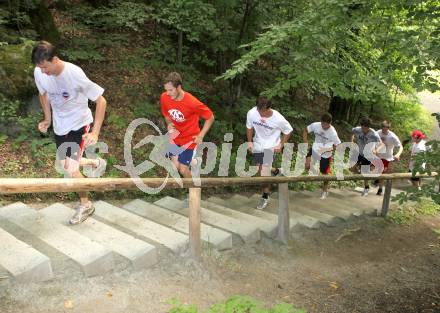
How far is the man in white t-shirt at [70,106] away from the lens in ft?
13.9

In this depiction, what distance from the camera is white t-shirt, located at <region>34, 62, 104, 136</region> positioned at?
4.25m

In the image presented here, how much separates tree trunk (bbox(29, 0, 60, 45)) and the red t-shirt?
447 centimetres

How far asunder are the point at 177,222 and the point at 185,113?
1608mm

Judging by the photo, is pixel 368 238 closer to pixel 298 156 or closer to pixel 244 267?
pixel 244 267

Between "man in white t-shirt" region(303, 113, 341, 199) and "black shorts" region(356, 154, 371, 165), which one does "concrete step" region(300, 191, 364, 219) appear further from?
"black shorts" region(356, 154, 371, 165)

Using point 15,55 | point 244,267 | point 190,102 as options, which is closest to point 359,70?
point 190,102

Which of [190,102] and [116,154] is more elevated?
[190,102]

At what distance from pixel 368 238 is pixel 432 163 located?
2.36 m

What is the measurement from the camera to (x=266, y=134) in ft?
23.0

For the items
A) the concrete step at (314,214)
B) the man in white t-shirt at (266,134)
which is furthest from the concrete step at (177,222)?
the concrete step at (314,214)

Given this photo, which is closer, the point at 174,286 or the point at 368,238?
the point at 174,286

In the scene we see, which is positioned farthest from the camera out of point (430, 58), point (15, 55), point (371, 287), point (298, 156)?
point (298, 156)

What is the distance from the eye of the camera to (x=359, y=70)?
8.09 meters

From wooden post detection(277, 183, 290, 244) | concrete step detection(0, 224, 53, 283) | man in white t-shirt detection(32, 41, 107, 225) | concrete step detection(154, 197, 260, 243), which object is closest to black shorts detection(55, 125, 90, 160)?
man in white t-shirt detection(32, 41, 107, 225)
